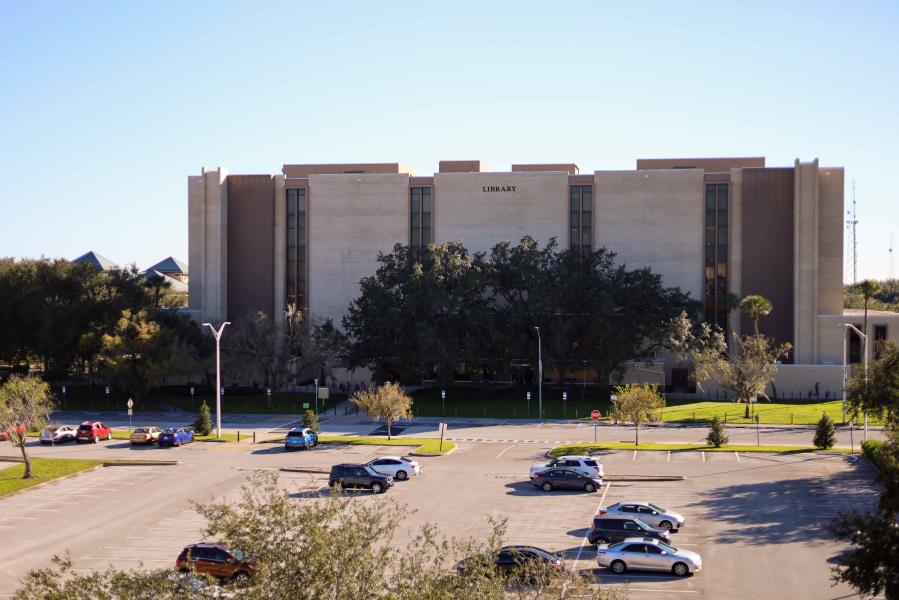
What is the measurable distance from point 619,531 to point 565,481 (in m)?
10.4

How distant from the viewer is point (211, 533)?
1612cm

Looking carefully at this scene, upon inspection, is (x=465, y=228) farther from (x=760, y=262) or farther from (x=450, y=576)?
(x=450, y=576)

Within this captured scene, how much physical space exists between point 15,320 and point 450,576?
74.5 meters

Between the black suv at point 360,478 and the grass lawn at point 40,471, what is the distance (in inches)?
590

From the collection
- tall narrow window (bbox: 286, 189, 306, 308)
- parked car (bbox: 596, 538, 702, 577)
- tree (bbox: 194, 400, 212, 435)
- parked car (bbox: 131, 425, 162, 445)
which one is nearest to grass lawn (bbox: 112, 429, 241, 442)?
tree (bbox: 194, 400, 212, 435)

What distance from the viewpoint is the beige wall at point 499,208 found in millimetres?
85938

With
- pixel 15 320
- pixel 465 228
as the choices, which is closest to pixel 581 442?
pixel 465 228

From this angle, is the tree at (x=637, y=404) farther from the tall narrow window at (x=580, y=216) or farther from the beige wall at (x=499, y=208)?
the tall narrow window at (x=580, y=216)

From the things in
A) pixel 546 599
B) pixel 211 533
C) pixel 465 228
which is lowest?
pixel 546 599

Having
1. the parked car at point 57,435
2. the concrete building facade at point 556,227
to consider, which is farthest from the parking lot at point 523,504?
the concrete building facade at point 556,227

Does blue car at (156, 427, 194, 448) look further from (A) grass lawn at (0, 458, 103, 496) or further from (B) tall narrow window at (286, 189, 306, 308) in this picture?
(B) tall narrow window at (286, 189, 306, 308)

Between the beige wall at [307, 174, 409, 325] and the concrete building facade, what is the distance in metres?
0.12

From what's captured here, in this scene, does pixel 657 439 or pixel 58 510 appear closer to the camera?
pixel 58 510

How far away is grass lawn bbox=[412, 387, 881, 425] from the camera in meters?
66.4
